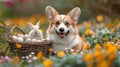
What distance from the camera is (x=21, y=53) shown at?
6871 millimetres

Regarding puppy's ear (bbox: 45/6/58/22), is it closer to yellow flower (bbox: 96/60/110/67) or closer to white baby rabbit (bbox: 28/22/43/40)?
white baby rabbit (bbox: 28/22/43/40)

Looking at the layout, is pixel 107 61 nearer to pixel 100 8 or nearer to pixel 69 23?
pixel 69 23

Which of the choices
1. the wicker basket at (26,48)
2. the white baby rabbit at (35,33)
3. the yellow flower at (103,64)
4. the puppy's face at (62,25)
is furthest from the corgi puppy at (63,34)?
the yellow flower at (103,64)

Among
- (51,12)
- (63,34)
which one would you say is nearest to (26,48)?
(63,34)

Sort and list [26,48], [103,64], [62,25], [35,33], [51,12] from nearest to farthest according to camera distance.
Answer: [103,64] → [26,48] → [62,25] → [35,33] → [51,12]

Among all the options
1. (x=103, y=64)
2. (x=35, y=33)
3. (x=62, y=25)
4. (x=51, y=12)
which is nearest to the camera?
(x=103, y=64)

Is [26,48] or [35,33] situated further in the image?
[35,33]

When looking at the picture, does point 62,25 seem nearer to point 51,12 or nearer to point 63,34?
point 63,34

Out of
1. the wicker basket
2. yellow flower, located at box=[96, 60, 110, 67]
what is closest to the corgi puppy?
the wicker basket

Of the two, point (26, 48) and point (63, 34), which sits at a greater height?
point (63, 34)

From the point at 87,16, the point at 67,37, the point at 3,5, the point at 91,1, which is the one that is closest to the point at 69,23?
the point at 67,37

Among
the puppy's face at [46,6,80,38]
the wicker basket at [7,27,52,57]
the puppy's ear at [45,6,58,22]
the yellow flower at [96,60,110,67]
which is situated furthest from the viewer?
the puppy's ear at [45,6,58,22]

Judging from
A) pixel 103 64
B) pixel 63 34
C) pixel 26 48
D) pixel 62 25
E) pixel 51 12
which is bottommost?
pixel 103 64

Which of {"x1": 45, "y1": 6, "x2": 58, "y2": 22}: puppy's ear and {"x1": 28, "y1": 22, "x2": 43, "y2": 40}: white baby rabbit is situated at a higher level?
{"x1": 45, "y1": 6, "x2": 58, "y2": 22}: puppy's ear
